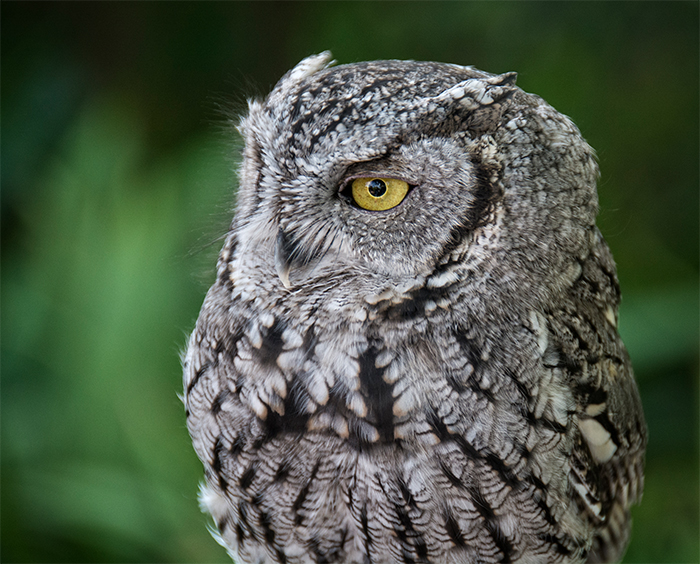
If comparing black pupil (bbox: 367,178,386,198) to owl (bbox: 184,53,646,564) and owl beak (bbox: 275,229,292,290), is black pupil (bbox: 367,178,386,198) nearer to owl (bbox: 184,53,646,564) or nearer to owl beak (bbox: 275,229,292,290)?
owl (bbox: 184,53,646,564)

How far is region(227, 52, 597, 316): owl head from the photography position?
0.84 metres

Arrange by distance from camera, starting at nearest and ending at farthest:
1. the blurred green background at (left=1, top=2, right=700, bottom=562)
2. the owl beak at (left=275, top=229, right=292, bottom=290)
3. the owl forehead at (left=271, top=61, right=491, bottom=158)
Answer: the owl forehead at (left=271, top=61, right=491, bottom=158) → the owl beak at (left=275, top=229, right=292, bottom=290) → the blurred green background at (left=1, top=2, right=700, bottom=562)

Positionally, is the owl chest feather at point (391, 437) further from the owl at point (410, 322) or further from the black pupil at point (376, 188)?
the black pupil at point (376, 188)

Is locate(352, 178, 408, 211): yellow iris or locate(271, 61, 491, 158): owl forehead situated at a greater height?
locate(271, 61, 491, 158): owl forehead

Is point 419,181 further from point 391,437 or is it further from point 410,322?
point 391,437

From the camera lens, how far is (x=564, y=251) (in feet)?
3.09

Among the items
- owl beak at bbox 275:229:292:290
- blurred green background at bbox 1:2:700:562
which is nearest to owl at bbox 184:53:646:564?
owl beak at bbox 275:229:292:290

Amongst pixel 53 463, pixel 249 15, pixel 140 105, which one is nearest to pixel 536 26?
pixel 249 15

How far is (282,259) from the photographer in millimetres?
940

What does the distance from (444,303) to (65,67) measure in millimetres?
2442

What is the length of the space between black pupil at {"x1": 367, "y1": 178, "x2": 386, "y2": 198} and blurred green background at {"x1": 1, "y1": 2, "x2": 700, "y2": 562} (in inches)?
22.4

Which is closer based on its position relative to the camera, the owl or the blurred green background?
the owl

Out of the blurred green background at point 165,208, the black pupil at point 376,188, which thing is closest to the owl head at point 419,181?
the black pupil at point 376,188

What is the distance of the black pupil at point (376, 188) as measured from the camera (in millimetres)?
873
